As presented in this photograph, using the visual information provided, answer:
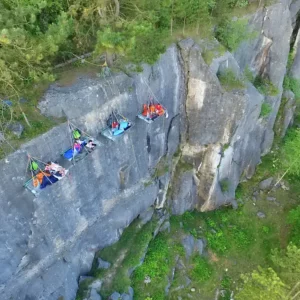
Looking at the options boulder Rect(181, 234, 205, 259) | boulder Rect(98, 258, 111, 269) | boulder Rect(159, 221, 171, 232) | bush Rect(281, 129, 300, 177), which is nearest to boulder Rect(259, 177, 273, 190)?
bush Rect(281, 129, 300, 177)

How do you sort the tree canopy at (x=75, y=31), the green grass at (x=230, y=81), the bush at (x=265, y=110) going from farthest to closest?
the bush at (x=265, y=110) → the green grass at (x=230, y=81) → the tree canopy at (x=75, y=31)

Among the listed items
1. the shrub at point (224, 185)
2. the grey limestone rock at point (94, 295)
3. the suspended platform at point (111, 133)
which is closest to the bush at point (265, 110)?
the shrub at point (224, 185)

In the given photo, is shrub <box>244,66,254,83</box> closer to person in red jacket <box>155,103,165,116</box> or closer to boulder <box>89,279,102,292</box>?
person in red jacket <box>155,103,165,116</box>

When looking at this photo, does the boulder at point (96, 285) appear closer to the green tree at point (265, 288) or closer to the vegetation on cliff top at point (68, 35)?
the green tree at point (265, 288)

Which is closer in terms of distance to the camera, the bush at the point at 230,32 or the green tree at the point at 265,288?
the green tree at the point at 265,288

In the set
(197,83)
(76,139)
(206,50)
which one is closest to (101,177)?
(76,139)

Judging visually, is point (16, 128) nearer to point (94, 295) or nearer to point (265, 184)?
point (94, 295)

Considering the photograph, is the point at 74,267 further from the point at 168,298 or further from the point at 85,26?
the point at 85,26
